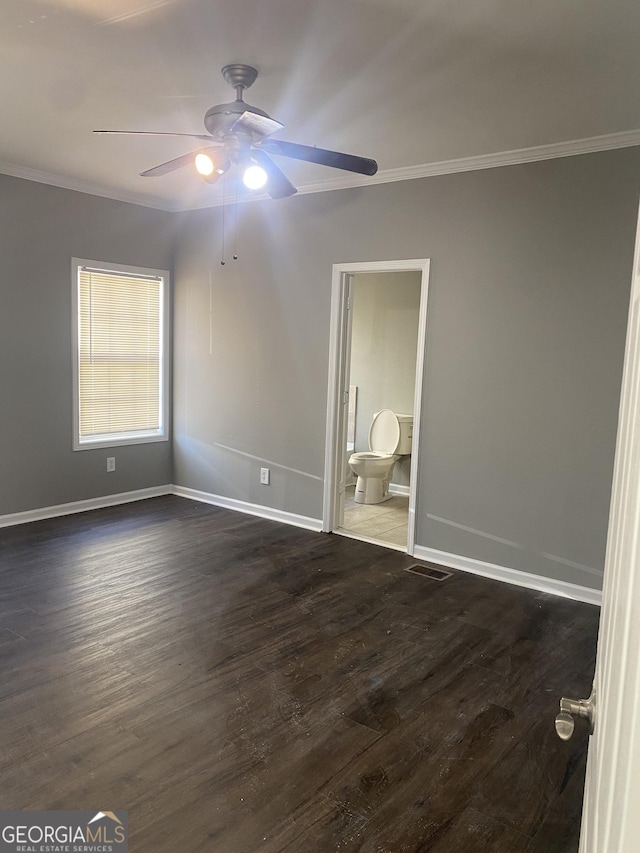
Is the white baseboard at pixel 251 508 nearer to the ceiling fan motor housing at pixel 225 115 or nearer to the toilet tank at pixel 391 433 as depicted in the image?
the toilet tank at pixel 391 433

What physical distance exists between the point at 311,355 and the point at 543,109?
2351 millimetres

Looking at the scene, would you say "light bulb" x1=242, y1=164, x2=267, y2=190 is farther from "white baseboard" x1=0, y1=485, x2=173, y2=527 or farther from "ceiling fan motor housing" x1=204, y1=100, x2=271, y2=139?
"white baseboard" x1=0, y1=485, x2=173, y2=527

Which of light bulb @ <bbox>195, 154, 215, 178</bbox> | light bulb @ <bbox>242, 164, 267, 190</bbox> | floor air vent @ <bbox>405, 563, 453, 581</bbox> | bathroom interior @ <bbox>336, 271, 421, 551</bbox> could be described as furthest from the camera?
bathroom interior @ <bbox>336, 271, 421, 551</bbox>

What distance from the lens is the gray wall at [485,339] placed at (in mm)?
3510

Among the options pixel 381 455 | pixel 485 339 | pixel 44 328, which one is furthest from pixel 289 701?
pixel 381 455

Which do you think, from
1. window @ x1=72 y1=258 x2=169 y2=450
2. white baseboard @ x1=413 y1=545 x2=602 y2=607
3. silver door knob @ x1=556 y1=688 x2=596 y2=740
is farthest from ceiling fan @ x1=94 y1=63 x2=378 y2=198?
white baseboard @ x1=413 y1=545 x2=602 y2=607

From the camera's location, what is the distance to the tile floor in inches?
187

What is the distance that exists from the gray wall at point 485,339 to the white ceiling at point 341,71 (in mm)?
341

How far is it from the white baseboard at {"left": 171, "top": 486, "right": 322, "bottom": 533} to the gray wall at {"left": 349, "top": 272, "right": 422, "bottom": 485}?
1671 millimetres

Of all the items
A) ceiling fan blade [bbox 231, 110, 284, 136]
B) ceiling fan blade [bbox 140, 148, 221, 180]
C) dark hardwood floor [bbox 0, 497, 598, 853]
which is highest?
ceiling fan blade [bbox 231, 110, 284, 136]

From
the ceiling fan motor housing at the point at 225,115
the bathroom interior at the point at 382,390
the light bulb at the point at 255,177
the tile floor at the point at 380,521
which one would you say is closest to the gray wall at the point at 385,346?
the bathroom interior at the point at 382,390

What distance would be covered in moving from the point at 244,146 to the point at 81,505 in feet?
11.8

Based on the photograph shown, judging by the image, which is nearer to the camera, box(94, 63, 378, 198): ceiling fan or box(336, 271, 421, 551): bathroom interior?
box(94, 63, 378, 198): ceiling fan

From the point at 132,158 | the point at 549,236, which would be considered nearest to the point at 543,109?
the point at 549,236
